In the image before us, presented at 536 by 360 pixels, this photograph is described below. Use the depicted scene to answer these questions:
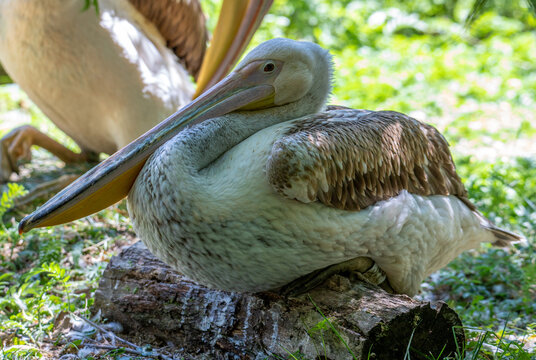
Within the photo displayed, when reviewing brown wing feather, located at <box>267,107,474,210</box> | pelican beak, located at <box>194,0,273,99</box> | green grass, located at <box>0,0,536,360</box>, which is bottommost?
green grass, located at <box>0,0,536,360</box>

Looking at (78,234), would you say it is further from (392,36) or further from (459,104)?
(392,36)

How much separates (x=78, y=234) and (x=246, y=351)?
1666 millimetres

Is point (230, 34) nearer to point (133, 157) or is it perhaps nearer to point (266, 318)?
point (133, 157)

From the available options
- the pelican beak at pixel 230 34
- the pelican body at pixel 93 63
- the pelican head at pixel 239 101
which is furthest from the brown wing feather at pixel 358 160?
the pelican body at pixel 93 63

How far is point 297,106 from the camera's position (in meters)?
2.77

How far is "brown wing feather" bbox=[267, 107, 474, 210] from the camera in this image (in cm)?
226

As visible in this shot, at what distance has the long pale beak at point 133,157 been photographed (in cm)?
241

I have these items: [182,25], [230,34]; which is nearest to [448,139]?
[182,25]

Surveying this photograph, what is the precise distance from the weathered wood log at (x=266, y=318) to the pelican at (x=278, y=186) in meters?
0.13

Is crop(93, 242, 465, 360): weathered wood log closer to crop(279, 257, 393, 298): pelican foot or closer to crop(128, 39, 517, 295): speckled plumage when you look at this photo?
crop(279, 257, 393, 298): pelican foot

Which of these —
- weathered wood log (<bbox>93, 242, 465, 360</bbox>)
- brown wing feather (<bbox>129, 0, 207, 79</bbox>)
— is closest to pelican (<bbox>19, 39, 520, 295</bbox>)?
weathered wood log (<bbox>93, 242, 465, 360</bbox>)

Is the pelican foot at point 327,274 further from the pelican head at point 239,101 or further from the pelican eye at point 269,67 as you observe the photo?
the pelican eye at point 269,67

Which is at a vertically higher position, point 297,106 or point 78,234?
point 297,106

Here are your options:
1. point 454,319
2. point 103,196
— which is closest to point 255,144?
point 103,196
